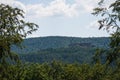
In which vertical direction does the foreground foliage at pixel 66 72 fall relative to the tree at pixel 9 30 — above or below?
below

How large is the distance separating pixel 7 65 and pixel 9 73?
39.3 inches

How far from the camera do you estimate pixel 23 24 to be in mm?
25969

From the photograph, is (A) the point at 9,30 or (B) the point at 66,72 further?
(B) the point at 66,72

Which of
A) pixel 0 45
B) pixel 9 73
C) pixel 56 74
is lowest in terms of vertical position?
pixel 56 74

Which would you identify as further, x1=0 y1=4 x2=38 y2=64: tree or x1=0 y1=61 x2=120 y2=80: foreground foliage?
x1=0 y1=61 x2=120 y2=80: foreground foliage

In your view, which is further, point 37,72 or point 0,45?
point 37,72

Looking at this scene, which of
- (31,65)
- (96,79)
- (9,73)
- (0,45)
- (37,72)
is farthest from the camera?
(31,65)

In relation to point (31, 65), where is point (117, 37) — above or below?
above

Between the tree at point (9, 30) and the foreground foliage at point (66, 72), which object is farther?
the foreground foliage at point (66, 72)

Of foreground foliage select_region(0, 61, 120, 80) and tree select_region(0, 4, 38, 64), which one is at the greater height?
tree select_region(0, 4, 38, 64)

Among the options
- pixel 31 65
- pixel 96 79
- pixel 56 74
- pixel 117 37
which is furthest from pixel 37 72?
pixel 117 37

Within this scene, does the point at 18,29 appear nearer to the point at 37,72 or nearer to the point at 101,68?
the point at 101,68

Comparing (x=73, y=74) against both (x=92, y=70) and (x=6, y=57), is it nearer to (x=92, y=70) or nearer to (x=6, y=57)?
(x=92, y=70)

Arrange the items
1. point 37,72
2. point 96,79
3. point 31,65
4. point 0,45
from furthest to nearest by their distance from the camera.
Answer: point 31,65 → point 37,72 → point 96,79 → point 0,45
